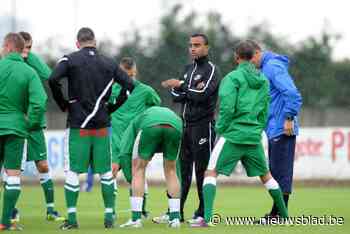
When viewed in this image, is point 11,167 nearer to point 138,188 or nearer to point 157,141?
point 138,188

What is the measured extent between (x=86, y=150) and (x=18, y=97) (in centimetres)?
103

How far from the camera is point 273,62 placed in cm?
1283

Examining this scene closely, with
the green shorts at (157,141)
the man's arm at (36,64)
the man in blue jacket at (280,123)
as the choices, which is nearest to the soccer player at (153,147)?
the green shorts at (157,141)

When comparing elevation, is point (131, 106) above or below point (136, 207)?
above

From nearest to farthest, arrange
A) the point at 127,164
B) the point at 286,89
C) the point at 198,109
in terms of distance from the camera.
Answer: the point at 127,164, the point at 286,89, the point at 198,109

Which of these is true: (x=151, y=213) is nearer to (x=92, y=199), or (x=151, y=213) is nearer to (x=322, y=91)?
(x=92, y=199)

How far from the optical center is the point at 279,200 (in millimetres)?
12109

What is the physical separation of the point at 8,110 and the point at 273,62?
3.64m

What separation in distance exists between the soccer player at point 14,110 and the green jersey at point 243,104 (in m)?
2.19

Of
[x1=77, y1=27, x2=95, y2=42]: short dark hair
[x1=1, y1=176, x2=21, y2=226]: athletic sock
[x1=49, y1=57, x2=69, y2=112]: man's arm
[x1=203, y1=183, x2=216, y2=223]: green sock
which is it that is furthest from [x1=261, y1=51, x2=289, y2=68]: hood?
[x1=1, y1=176, x2=21, y2=226]: athletic sock

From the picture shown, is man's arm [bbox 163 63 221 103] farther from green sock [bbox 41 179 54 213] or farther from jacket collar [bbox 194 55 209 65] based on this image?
green sock [bbox 41 179 54 213]

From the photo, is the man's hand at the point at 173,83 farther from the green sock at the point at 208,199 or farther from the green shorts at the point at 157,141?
the green sock at the point at 208,199

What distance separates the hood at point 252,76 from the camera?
38.4 ft

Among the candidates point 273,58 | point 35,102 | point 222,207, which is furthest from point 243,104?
point 222,207
